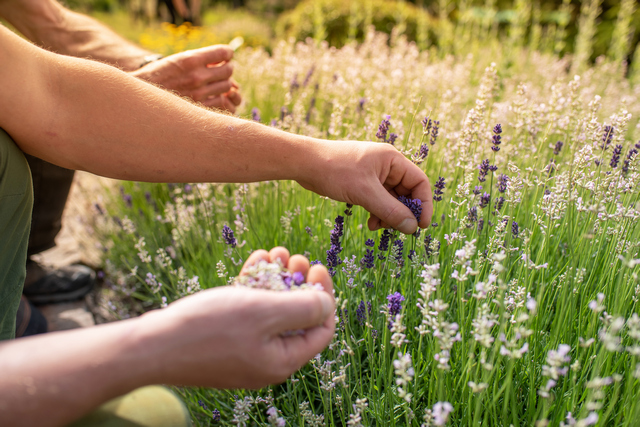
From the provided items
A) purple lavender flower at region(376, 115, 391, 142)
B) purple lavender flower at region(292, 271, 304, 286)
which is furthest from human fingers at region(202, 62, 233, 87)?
purple lavender flower at region(292, 271, 304, 286)

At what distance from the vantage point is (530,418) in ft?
3.88

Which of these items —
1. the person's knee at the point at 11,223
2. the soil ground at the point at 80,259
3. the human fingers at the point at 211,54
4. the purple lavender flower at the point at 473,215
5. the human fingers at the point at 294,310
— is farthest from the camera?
the soil ground at the point at 80,259

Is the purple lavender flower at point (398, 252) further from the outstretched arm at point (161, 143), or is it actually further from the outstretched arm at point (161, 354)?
the outstretched arm at point (161, 354)

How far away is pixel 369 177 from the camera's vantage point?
1.36 m

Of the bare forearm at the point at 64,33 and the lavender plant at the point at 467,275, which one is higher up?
the bare forearm at the point at 64,33

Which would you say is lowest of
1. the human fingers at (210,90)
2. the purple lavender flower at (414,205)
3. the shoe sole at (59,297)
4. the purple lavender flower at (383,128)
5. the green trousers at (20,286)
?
the shoe sole at (59,297)

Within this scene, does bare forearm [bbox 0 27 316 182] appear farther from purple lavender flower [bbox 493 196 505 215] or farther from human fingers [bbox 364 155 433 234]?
purple lavender flower [bbox 493 196 505 215]

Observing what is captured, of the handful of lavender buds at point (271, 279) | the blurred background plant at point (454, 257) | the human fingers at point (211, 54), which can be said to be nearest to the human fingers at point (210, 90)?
the human fingers at point (211, 54)

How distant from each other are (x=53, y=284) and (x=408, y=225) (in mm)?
2563

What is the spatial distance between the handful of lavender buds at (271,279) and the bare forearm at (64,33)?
6.72 feet

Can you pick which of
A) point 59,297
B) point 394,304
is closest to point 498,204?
point 394,304

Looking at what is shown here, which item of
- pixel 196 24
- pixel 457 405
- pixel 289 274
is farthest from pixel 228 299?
pixel 196 24

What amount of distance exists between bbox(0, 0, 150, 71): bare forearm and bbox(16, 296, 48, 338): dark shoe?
145 centimetres

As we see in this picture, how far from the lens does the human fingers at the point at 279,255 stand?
3.34ft
